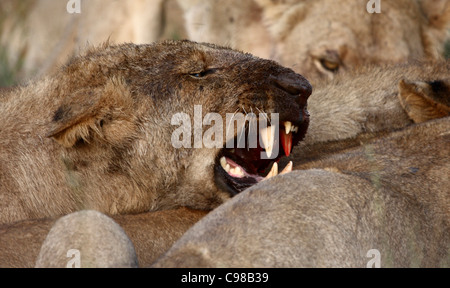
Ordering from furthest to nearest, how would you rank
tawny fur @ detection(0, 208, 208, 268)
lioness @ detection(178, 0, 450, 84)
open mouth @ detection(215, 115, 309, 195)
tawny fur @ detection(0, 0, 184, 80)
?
tawny fur @ detection(0, 0, 184, 80) → lioness @ detection(178, 0, 450, 84) → open mouth @ detection(215, 115, 309, 195) → tawny fur @ detection(0, 208, 208, 268)

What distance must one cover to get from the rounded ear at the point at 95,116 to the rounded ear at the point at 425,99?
4.59 ft

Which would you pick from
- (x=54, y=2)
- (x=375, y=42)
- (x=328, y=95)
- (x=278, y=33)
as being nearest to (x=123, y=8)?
(x=54, y=2)

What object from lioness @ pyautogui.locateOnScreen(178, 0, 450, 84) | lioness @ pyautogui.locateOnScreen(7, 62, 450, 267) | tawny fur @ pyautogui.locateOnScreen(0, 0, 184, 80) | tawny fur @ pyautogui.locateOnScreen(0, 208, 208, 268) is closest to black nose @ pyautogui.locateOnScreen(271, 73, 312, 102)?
lioness @ pyautogui.locateOnScreen(7, 62, 450, 267)

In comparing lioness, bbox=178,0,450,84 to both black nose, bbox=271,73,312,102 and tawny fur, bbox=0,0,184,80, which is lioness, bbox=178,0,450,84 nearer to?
tawny fur, bbox=0,0,184,80

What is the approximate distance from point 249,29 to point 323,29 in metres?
0.95

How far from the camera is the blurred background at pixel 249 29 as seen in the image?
291 inches

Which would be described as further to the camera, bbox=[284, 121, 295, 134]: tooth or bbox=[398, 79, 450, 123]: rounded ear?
bbox=[398, 79, 450, 123]: rounded ear

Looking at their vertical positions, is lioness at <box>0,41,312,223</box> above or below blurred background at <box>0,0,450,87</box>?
below

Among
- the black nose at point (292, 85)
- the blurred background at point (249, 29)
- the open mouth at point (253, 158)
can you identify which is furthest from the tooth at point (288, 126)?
the blurred background at point (249, 29)

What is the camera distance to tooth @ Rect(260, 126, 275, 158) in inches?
143

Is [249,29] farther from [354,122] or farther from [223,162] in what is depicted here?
[223,162]

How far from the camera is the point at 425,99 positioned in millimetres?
4117
